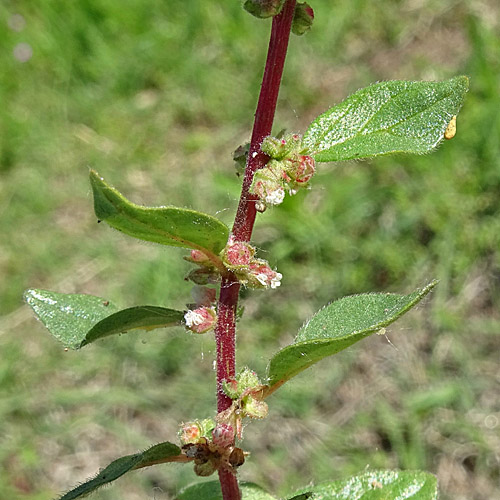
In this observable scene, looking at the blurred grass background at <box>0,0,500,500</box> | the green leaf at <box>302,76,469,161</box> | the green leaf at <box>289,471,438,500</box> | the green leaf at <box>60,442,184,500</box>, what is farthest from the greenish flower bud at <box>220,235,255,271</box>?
the blurred grass background at <box>0,0,500,500</box>

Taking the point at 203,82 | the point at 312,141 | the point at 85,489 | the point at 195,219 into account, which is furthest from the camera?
the point at 203,82

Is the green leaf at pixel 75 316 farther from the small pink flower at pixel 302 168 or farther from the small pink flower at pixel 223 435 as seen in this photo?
the small pink flower at pixel 302 168

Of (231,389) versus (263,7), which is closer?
(263,7)

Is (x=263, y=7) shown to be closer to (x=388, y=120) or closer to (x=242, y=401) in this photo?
(x=388, y=120)

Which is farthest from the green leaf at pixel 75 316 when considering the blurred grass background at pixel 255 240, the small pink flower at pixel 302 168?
the blurred grass background at pixel 255 240

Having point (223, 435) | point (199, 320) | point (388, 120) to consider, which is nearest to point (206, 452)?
point (223, 435)

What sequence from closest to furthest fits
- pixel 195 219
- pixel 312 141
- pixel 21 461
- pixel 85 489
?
pixel 195 219, pixel 85 489, pixel 312 141, pixel 21 461

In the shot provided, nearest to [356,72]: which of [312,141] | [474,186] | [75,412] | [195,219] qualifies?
[474,186]

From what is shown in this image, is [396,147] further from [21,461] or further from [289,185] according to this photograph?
[21,461]

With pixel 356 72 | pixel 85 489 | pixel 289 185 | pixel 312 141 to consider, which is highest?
pixel 356 72
